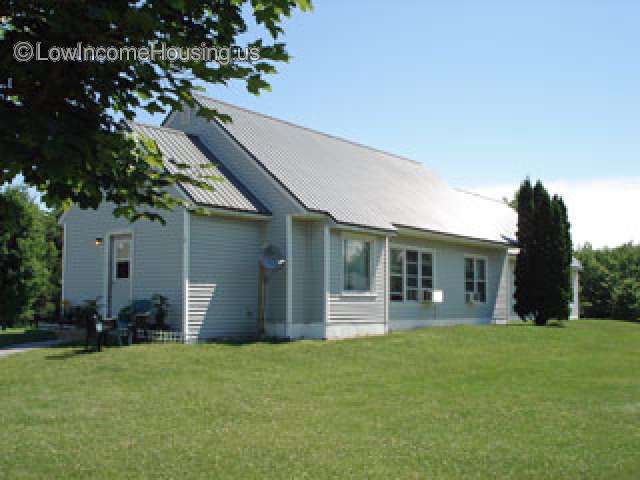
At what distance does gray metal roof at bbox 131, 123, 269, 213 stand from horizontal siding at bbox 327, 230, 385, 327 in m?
2.25

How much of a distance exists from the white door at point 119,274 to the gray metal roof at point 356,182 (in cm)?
435

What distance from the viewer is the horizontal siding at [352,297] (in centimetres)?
1797

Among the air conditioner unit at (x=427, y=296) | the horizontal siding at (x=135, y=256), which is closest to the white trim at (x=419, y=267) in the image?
the air conditioner unit at (x=427, y=296)

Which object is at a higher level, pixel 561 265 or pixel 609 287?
pixel 561 265

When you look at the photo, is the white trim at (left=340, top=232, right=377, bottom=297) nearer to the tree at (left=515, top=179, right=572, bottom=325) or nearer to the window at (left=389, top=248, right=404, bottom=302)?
the window at (left=389, top=248, right=404, bottom=302)

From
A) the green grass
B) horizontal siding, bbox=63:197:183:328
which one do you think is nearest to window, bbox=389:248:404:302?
horizontal siding, bbox=63:197:183:328

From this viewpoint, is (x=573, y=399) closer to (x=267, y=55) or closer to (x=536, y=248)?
(x=267, y=55)

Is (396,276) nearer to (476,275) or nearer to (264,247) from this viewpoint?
(264,247)

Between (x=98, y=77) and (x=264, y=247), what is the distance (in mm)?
13036

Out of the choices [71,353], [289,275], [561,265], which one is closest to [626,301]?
[561,265]

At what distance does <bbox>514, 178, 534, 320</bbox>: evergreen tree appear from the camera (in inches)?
995

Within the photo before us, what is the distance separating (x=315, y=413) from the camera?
9320 millimetres

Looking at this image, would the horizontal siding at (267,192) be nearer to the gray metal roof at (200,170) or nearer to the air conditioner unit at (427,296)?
the gray metal roof at (200,170)

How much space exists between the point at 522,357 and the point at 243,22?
42.4 ft
